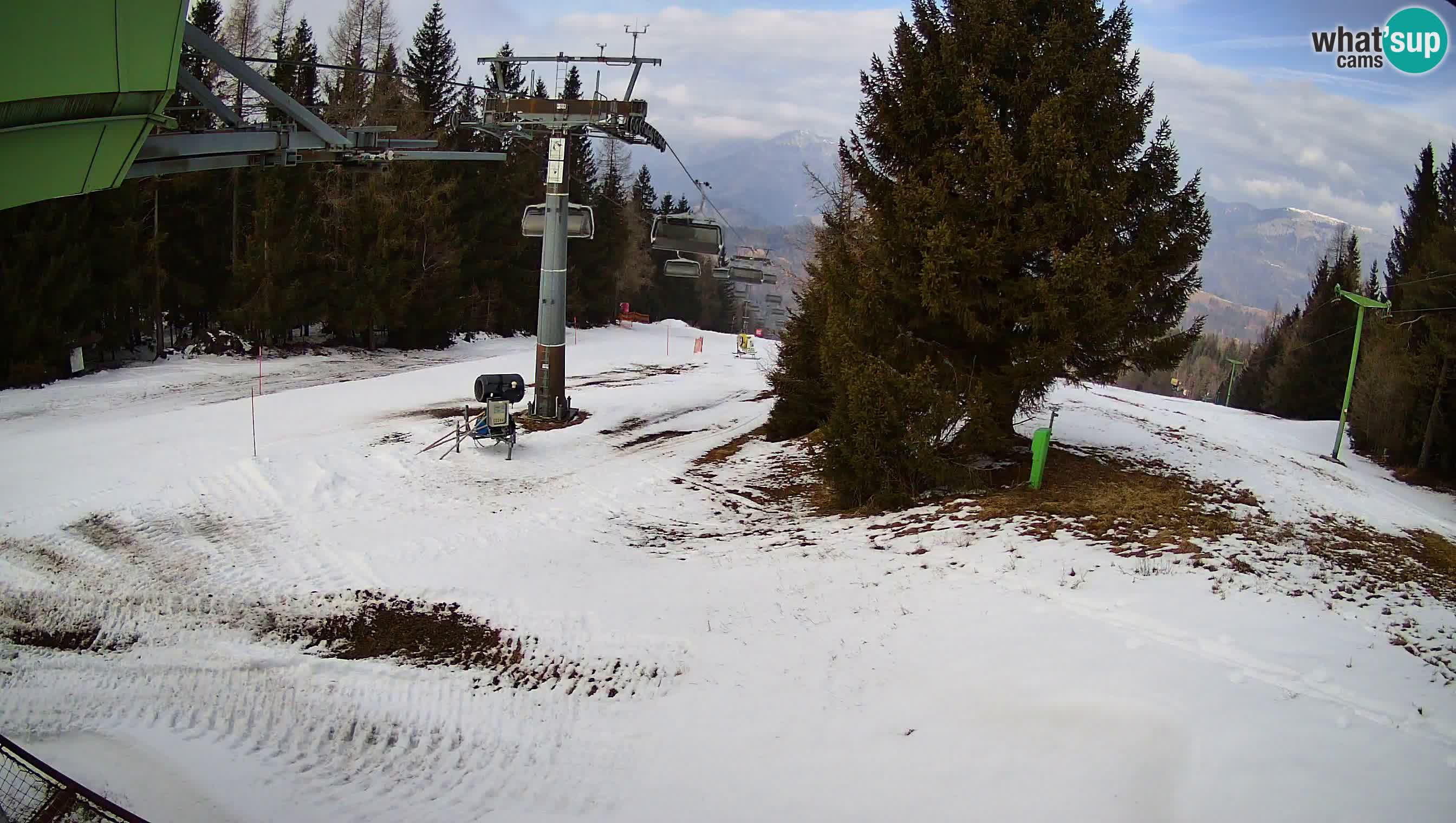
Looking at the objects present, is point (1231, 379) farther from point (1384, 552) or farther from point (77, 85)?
point (77, 85)

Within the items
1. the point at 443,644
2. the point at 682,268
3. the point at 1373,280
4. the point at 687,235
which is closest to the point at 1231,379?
the point at 1373,280

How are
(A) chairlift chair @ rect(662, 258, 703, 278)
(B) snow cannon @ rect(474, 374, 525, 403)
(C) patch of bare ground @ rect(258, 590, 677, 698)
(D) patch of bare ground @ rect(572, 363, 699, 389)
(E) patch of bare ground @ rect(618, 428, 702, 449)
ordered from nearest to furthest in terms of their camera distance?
(C) patch of bare ground @ rect(258, 590, 677, 698), (B) snow cannon @ rect(474, 374, 525, 403), (E) patch of bare ground @ rect(618, 428, 702, 449), (D) patch of bare ground @ rect(572, 363, 699, 389), (A) chairlift chair @ rect(662, 258, 703, 278)

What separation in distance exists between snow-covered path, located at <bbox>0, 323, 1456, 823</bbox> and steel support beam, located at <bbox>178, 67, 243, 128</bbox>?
5.08m

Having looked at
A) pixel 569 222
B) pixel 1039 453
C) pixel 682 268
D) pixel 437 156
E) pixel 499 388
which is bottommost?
pixel 499 388

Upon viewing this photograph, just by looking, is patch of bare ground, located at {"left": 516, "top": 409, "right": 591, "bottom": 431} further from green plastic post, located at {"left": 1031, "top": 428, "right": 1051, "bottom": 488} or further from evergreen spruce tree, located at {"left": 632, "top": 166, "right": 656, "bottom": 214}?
evergreen spruce tree, located at {"left": 632, "top": 166, "right": 656, "bottom": 214}

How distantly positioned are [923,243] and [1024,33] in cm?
352

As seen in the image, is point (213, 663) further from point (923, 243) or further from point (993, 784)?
point (923, 243)

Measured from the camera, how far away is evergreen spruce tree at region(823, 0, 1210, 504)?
415 inches

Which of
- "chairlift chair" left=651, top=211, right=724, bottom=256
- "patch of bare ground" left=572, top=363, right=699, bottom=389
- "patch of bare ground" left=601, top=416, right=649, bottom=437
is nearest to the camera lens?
"patch of bare ground" left=601, top=416, right=649, bottom=437

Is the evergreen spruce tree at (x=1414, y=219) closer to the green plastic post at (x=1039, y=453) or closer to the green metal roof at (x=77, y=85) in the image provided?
the green plastic post at (x=1039, y=453)

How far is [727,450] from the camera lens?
58.3 ft

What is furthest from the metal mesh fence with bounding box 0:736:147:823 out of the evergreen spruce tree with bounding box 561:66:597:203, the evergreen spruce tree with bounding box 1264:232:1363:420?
the evergreen spruce tree with bounding box 1264:232:1363:420

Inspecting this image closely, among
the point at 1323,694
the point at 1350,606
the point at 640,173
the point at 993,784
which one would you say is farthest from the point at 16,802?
the point at 640,173

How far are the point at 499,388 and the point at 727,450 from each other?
5043mm
